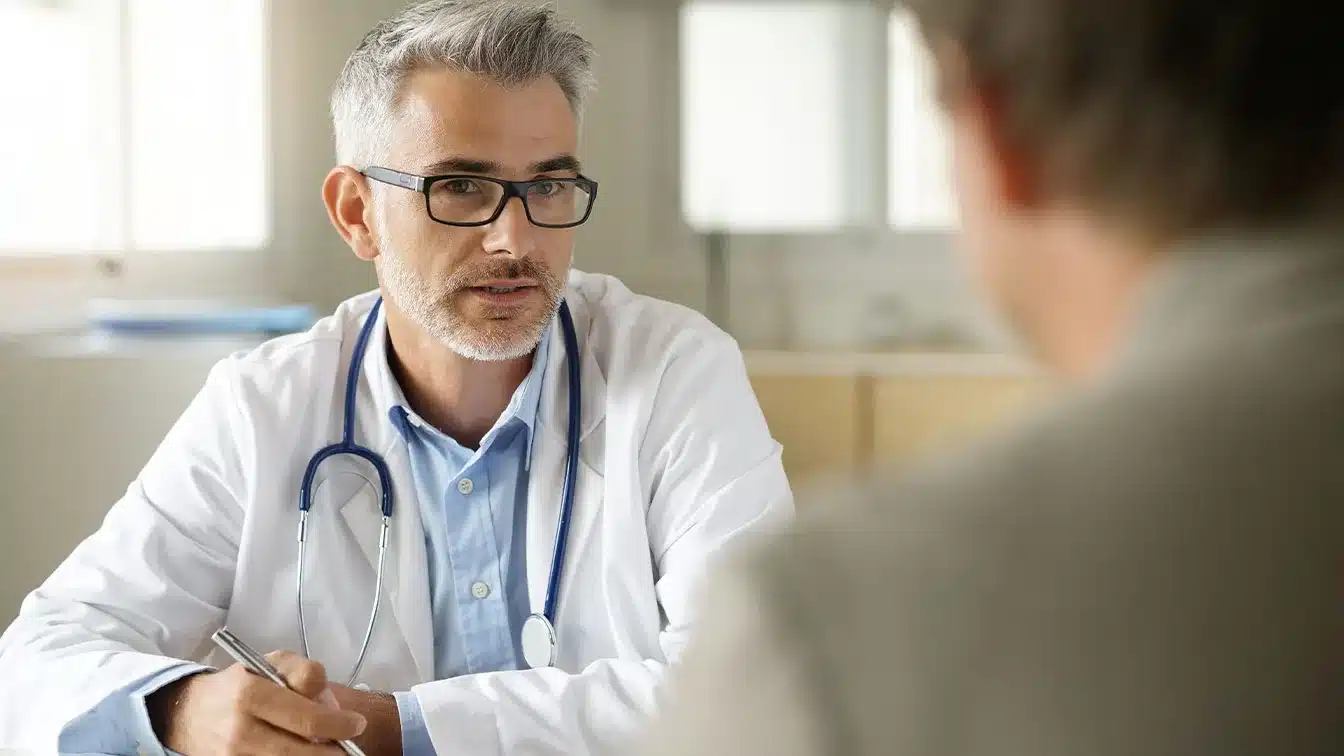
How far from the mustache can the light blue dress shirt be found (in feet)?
0.36

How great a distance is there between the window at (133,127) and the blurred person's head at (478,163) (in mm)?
1475

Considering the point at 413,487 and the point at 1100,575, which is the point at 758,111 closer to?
the point at 413,487

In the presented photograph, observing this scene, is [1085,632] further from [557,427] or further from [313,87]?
[313,87]

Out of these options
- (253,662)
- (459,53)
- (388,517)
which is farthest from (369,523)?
(459,53)

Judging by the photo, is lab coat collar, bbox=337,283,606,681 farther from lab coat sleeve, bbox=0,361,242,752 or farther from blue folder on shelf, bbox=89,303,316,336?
blue folder on shelf, bbox=89,303,316,336

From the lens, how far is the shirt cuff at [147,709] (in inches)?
48.6

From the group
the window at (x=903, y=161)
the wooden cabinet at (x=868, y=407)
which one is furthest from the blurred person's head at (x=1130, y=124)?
the window at (x=903, y=161)

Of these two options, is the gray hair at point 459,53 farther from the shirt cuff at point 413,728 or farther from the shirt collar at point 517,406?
the shirt cuff at point 413,728

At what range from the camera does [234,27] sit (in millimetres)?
2910

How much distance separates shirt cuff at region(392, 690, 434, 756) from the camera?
1211 mm

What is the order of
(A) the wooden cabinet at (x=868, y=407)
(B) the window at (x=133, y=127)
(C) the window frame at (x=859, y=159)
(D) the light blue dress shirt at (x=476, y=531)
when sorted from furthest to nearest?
(C) the window frame at (x=859, y=159), (B) the window at (x=133, y=127), (A) the wooden cabinet at (x=868, y=407), (D) the light blue dress shirt at (x=476, y=531)

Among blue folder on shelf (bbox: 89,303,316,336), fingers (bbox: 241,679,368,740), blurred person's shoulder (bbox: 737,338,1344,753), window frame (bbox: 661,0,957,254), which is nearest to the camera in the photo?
blurred person's shoulder (bbox: 737,338,1344,753)

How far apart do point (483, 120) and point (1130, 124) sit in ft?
3.84

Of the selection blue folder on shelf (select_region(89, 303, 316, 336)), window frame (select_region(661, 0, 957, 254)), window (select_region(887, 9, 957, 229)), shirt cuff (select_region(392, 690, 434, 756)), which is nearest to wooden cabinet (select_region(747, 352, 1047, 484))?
window (select_region(887, 9, 957, 229))
